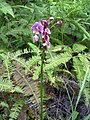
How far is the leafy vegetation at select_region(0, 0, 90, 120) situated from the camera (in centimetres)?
208

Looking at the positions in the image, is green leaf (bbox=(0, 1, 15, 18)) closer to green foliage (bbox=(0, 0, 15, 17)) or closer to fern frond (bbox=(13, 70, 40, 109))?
green foliage (bbox=(0, 0, 15, 17))

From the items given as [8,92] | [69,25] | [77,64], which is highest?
[69,25]

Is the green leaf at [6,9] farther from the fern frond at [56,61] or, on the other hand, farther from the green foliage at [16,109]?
the green foliage at [16,109]

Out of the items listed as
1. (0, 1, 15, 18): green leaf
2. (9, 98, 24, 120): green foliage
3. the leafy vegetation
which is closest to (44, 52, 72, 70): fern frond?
the leafy vegetation

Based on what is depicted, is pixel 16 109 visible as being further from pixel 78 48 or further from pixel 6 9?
pixel 6 9

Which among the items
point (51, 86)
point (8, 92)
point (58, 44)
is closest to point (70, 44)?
point (58, 44)

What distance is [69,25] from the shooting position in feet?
9.07

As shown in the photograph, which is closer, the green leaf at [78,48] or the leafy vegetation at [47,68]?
the leafy vegetation at [47,68]

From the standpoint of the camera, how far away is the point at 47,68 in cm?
208

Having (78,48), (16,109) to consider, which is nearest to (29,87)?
(16,109)

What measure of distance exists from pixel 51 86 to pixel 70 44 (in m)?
0.49

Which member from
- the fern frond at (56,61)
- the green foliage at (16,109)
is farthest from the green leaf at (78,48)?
the green foliage at (16,109)

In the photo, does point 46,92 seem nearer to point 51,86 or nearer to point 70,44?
point 51,86

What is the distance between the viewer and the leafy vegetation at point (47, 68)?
2082 mm
